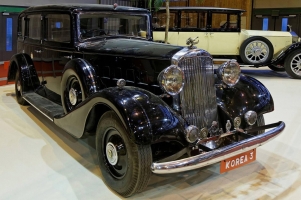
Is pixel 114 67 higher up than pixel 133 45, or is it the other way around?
pixel 133 45

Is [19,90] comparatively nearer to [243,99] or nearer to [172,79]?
[172,79]

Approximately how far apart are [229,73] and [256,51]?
18.3ft

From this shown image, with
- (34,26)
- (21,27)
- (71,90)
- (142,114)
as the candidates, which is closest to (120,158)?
(142,114)

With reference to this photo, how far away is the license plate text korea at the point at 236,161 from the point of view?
8.14ft

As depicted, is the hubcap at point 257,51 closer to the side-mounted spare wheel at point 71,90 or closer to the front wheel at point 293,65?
the front wheel at point 293,65

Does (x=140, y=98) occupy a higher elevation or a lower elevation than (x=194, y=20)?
lower

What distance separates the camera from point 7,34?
9.35m

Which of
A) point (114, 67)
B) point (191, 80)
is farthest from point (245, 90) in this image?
point (114, 67)

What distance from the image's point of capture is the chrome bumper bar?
2184 millimetres

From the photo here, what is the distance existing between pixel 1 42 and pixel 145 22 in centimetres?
660

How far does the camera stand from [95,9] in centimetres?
374

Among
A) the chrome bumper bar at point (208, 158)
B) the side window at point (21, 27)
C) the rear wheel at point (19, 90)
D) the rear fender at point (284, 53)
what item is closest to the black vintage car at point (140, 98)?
the chrome bumper bar at point (208, 158)

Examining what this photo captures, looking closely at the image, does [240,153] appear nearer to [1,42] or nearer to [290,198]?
[290,198]

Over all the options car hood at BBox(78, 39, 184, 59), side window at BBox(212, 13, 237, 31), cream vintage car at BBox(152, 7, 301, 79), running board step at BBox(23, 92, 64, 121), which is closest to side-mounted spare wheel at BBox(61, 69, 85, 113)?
running board step at BBox(23, 92, 64, 121)
